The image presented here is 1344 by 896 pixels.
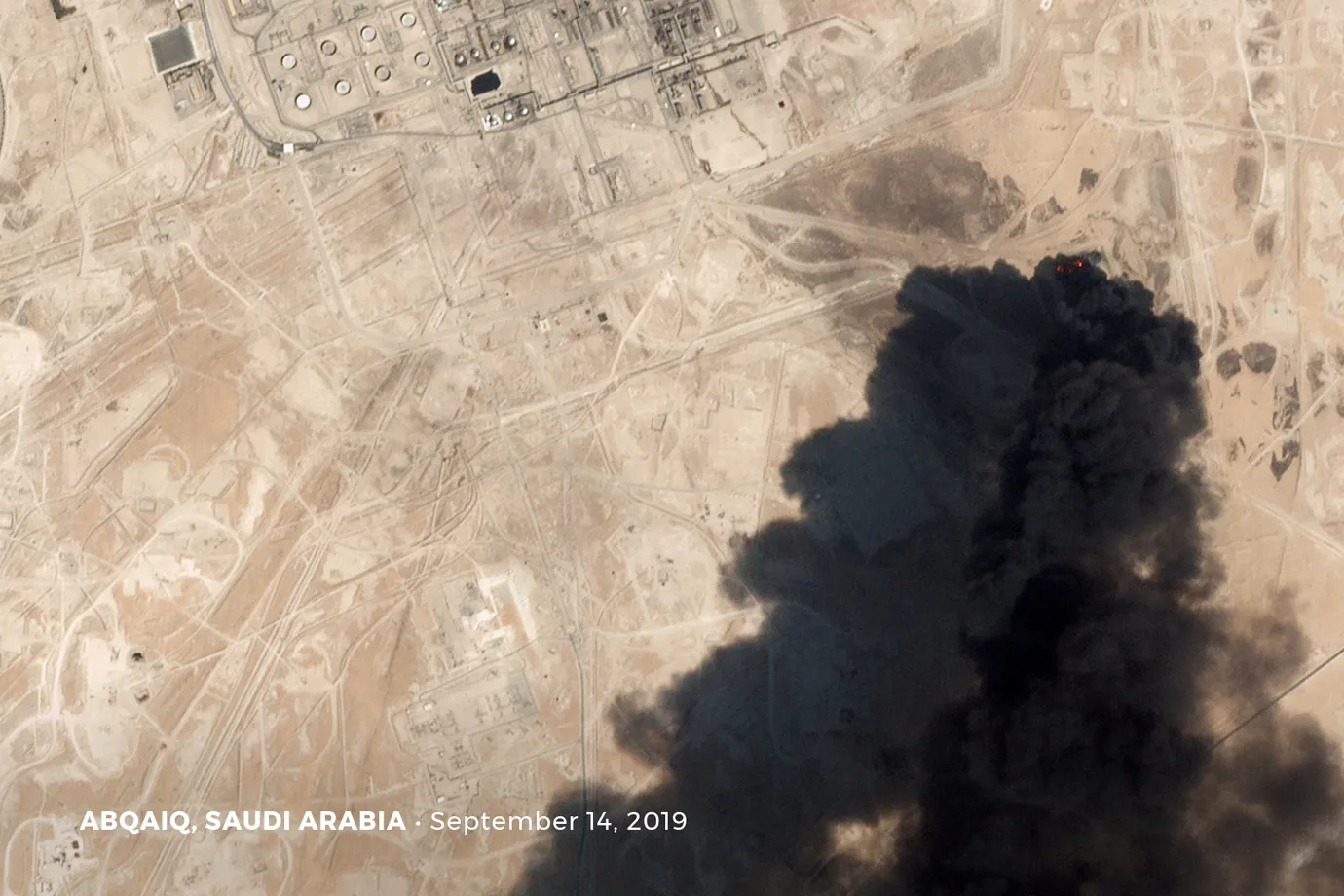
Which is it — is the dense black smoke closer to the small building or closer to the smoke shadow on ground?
the smoke shadow on ground

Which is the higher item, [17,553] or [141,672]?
[17,553]

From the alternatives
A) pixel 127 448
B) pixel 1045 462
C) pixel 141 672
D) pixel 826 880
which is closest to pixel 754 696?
pixel 826 880

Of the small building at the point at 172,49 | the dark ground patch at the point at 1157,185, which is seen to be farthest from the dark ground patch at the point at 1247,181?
the small building at the point at 172,49

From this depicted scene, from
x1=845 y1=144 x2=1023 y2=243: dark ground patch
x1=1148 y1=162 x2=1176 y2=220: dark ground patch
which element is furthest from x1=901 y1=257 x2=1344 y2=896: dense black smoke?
x1=1148 y1=162 x2=1176 y2=220: dark ground patch

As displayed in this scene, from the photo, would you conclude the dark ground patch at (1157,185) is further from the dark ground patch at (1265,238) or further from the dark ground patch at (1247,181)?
the dark ground patch at (1265,238)

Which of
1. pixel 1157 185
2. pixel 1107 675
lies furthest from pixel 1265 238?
pixel 1107 675

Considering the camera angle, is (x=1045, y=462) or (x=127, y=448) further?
(x=127, y=448)

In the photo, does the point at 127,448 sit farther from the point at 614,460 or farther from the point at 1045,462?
the point at 1045,462
